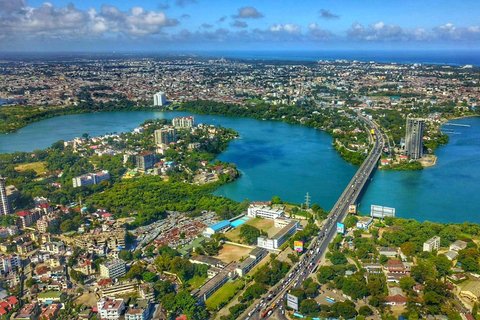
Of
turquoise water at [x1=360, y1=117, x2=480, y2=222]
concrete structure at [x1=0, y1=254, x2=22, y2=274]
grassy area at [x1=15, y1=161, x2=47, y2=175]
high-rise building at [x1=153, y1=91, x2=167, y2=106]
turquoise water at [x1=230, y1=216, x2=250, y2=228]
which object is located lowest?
turquoise water at [x1=360, y1=117, x2=480, y2=222]

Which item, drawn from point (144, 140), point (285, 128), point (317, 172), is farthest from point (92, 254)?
point (285, 128)

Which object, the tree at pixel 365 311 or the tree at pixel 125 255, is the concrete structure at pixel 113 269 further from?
the tree at pixel 365 311

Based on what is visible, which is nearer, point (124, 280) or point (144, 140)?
point (124, 280)

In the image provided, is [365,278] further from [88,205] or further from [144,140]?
[144,140]

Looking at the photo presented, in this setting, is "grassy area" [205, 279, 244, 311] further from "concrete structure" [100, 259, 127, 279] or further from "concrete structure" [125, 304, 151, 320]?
"concrete structure" [100, 259, 127, 279]

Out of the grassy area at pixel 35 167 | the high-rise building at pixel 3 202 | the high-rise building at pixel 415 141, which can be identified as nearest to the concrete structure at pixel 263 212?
the high-rise building at pixel 3 202

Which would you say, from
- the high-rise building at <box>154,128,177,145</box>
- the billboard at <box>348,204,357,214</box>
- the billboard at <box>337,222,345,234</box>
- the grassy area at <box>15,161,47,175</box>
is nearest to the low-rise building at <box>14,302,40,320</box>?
the billboard at <box>337,222,345,234</box>
